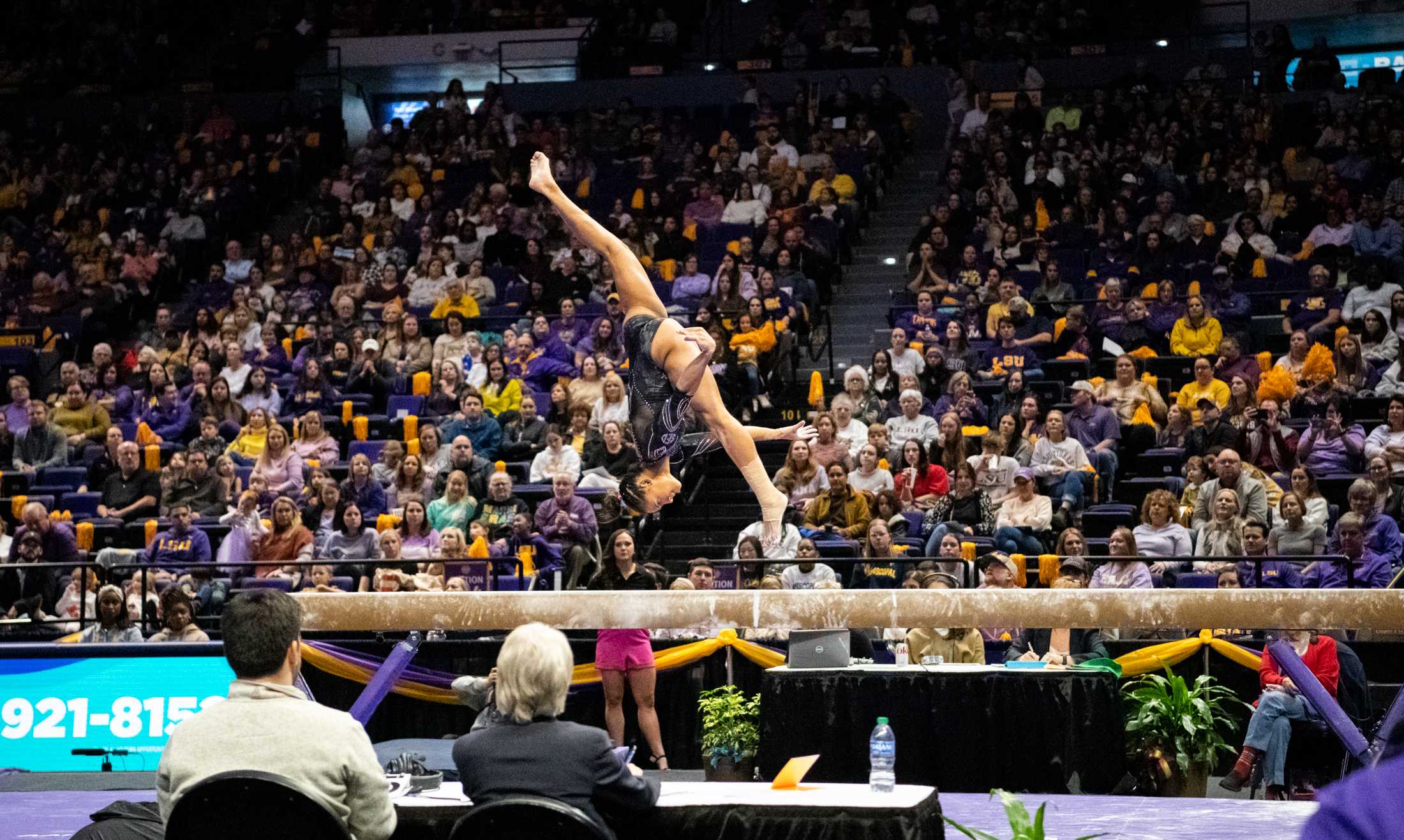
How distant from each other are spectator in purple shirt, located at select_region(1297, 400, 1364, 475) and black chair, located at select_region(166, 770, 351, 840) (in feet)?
30.9

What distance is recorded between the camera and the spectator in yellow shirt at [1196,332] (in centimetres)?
1324

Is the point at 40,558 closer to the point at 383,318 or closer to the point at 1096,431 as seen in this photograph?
the point at 383,318

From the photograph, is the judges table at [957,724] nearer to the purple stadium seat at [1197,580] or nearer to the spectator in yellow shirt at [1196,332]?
the purple stadium seat at [1197,580]

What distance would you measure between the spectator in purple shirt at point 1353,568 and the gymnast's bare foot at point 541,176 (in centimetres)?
593

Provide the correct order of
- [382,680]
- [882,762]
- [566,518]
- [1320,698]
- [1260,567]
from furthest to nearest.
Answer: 1. [566,518]
2. [1260,567]
3. [1320,698]
4. [382,680]
5. [882,762]

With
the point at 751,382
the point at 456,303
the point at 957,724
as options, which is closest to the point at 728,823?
the point at 957,724

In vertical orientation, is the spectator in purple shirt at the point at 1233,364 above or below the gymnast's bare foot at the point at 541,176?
below

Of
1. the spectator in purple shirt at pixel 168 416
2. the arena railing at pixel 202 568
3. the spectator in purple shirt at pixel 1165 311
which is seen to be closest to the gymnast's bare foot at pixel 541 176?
the arena railing at pixel 202 568

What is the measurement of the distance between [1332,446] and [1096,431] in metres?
1.71

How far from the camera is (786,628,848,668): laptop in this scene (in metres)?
8.35

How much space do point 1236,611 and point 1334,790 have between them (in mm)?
4763

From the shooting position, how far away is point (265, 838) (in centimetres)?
372

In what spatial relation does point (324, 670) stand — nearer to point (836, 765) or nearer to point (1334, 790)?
point (836, 765)

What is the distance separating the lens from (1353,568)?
9.99 metres
